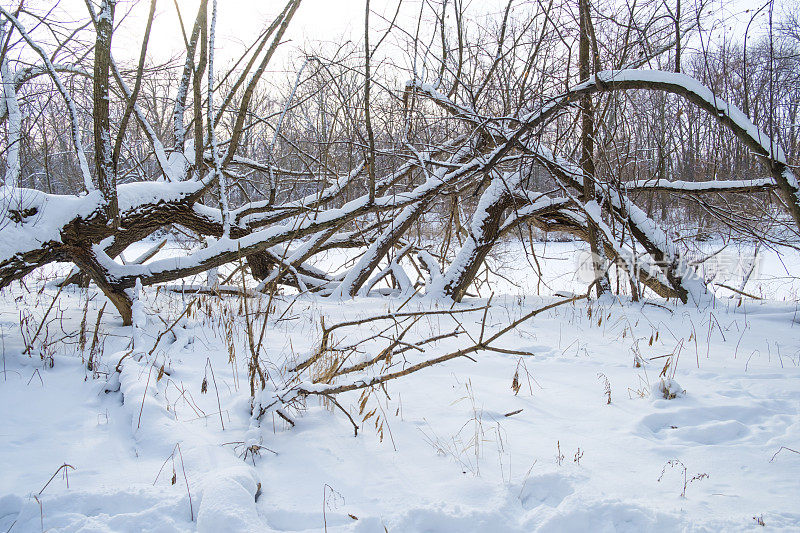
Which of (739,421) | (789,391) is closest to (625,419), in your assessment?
(739,421)

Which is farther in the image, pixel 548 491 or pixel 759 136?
pixel 759 136

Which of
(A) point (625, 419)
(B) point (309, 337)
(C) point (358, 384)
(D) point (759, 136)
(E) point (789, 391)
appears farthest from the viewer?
(B) point (309, 337)

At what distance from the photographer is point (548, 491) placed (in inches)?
68.0

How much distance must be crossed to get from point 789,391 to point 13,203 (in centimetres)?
521

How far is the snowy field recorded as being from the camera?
61.6 inches

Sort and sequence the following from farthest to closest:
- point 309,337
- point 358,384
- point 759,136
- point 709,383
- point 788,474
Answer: point 309,337, point 759,136, point 709,383, point 358,384, point 788,474

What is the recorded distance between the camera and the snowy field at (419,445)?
5.13 ft

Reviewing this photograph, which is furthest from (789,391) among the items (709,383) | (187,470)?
(187,470)

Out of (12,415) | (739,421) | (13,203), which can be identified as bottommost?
(739,421)

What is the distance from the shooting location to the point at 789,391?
8.33 feet

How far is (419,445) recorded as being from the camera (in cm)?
210

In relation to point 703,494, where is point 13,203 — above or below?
above

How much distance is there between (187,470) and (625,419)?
1.99 m

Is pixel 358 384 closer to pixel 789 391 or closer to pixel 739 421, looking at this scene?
pixel 739 421
